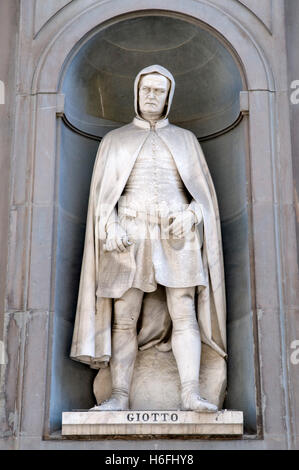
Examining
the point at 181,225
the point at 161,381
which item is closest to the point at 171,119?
the point at 181,225

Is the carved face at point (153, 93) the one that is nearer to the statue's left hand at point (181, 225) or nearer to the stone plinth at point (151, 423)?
the statue's left hand at point (181, 225)

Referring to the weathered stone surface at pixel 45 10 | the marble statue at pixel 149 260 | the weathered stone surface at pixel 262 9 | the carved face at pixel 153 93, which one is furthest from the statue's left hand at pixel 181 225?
the weathered stone surface at pixel 45 10

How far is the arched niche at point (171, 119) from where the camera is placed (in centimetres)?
797

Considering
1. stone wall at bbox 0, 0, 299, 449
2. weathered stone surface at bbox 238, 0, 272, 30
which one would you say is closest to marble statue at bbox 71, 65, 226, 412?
stone wall at bbox 0, 0, 299, 449

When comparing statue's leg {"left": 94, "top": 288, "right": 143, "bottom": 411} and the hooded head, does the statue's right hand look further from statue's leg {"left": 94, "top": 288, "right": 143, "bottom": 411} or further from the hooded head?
the hooded head

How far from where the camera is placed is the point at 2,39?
8.70 meters

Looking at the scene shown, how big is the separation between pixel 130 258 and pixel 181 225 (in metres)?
0.50

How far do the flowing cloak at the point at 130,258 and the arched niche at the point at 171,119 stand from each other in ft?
0.59

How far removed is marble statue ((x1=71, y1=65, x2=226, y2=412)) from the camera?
7.85m

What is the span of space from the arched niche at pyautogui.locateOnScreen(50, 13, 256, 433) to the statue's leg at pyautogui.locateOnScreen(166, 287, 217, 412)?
16.9 inches

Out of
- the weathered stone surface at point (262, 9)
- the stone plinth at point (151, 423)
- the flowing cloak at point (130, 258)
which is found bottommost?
the stone plinth at point (151, 423)

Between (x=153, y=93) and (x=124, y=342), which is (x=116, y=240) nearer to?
(x=124, y=342)

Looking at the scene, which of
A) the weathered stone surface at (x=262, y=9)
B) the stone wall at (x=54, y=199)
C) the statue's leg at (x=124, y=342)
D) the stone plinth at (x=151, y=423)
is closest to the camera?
the stone plinth at (x=151, y=423)

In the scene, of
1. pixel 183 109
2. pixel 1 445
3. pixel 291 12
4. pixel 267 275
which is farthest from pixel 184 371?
pixel 291 12
